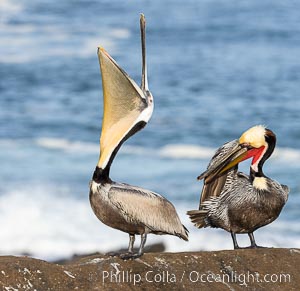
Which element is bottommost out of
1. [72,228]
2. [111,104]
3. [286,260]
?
[72,228]

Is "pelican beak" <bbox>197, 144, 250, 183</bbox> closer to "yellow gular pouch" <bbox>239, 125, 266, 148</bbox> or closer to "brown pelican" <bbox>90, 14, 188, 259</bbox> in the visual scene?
"yellow gular pouch" <bbox>239, 125, 266, 148</bbox>

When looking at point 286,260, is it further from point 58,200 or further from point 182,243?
point 58,200

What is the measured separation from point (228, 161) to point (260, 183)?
0.31m

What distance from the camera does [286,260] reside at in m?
8.47

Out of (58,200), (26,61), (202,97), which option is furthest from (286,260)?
(26,61)

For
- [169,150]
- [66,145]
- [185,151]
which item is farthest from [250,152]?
[66,145]

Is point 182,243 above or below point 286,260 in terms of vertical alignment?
below

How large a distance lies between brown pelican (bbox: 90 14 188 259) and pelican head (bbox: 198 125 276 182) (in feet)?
2.61

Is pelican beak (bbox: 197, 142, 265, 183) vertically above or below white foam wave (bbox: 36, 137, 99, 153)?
above

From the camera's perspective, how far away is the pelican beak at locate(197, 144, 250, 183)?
925 cm

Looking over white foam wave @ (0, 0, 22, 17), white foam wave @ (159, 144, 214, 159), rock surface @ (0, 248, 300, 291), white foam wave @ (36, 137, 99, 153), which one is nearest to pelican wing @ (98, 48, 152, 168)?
Result: rock surface @ (0, 248, 300, 291)

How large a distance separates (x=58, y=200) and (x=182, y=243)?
3.04m

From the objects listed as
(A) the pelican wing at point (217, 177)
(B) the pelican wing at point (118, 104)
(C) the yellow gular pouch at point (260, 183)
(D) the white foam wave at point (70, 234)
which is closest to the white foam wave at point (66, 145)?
(D) the white foam wave at point (70, 234)

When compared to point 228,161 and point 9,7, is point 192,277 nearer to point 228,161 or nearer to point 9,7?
point 228,161
